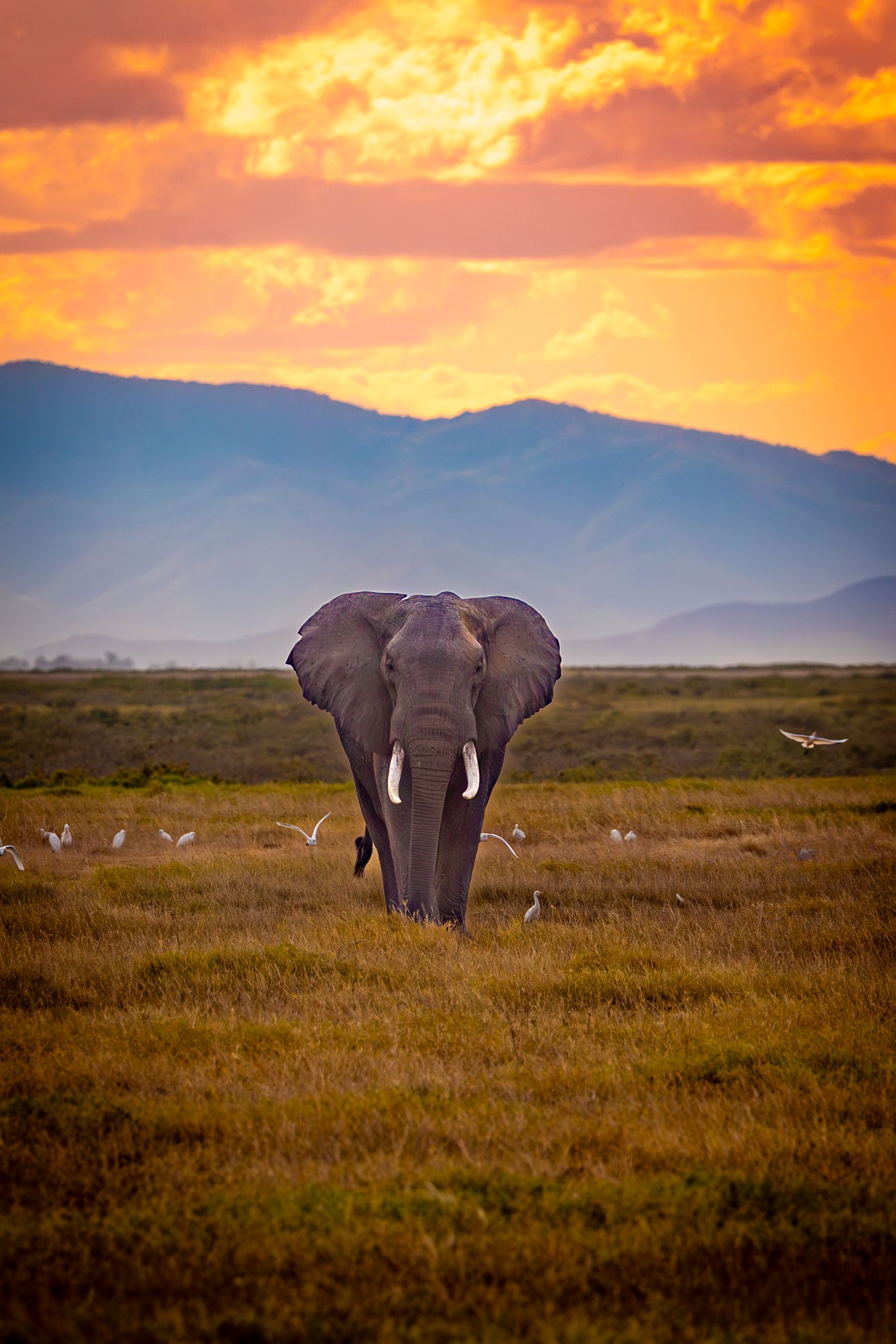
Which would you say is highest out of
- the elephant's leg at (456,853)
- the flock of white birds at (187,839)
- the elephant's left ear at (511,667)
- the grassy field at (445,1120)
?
the elephant's left ear at (511,667)

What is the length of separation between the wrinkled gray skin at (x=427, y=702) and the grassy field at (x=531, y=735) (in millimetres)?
15248

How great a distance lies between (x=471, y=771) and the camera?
12188mm

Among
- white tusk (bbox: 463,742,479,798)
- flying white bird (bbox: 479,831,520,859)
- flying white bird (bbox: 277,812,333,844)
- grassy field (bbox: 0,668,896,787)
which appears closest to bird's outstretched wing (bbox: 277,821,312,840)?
flying white bird (bbox: 277,812,333,844)

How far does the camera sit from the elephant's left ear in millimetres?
13094

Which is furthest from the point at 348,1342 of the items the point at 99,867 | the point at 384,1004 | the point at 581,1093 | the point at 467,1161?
the point at 99,867

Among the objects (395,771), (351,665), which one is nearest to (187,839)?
(351,665)

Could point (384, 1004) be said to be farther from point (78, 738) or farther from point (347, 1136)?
point (78, 738)

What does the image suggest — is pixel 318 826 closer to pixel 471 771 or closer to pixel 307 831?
pixel 307 831

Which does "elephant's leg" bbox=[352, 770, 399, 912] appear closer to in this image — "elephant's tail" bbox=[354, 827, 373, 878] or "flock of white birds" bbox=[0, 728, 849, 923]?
"elephant's tail" bbox=[354, 827, 373, 878]

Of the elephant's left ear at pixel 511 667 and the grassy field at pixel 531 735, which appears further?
the grassy field at pixel 531 735

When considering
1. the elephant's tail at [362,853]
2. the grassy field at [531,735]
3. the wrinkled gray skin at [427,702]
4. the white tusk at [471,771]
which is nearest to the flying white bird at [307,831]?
the elephant's tail at [362,853]

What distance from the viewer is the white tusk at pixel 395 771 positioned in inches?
476

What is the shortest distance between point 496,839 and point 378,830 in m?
6.16

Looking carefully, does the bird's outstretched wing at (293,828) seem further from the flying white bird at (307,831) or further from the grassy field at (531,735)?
the grassy field at (531,735)
